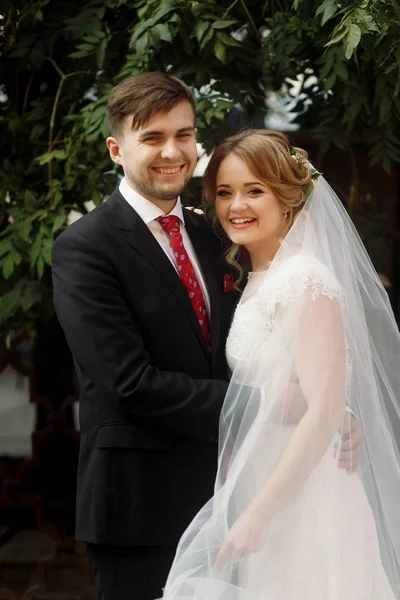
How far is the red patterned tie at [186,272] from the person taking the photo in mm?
2820

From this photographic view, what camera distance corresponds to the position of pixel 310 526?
248cm

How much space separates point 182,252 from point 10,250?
3.13 ft

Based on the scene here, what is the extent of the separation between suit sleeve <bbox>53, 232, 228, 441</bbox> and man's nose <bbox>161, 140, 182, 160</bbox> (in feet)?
1.19

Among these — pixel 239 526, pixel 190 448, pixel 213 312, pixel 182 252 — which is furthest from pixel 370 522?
pixel 182 252

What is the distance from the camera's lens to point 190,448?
9.00 ft

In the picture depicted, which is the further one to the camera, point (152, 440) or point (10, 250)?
point (10, 250)

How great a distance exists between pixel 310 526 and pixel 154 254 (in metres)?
0.92

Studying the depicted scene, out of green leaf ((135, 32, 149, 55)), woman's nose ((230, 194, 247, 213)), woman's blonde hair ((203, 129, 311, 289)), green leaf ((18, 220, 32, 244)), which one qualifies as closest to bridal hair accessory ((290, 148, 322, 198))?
woman's blonde hair ((203, 129, 311, 289))

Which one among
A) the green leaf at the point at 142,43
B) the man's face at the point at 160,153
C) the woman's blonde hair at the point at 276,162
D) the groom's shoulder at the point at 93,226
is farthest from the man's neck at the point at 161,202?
the green leaf at the point at 142,43

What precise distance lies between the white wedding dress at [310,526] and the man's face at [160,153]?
51 cm

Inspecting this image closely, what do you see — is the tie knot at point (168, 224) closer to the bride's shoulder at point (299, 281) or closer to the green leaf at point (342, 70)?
the bride's shoulder at point (299, 281)

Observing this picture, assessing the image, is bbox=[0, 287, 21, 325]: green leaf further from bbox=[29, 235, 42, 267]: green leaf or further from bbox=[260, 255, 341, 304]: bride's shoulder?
bbox=[260, 255, 341, 304]: bride's shoulder

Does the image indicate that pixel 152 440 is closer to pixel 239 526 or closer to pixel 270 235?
pixel 239 526

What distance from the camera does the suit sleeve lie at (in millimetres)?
2580
